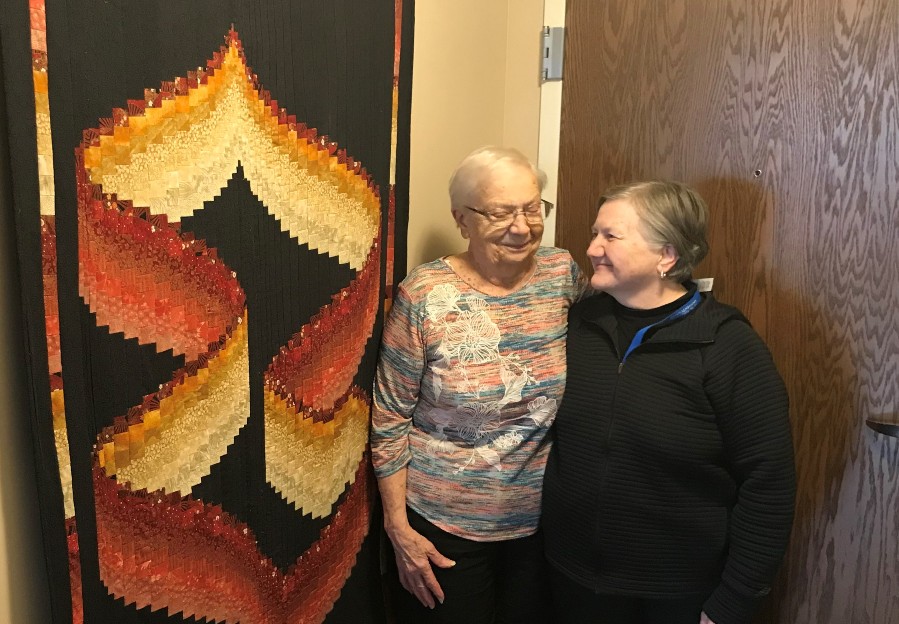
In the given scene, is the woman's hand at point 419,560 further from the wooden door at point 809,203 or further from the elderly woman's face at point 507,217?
the wooden door at point 809,203

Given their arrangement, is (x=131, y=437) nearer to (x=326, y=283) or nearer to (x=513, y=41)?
(x=326, y=283)

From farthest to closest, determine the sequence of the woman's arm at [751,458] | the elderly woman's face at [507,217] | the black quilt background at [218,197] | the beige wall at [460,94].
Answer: the beige wall at [460,94], the elderly woman's face at [507,217], the woman's arm at [751,458], the black quilt background at [218,197]

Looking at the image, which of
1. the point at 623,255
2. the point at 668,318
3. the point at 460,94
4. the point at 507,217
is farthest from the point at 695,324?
the point at 460,94

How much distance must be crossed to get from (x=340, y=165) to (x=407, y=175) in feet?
0.76

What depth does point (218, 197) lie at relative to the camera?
1.04 metres

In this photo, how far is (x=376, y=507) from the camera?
1.50m

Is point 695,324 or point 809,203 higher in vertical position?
point 809,203

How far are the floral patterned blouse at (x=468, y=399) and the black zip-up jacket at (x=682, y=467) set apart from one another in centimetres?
7

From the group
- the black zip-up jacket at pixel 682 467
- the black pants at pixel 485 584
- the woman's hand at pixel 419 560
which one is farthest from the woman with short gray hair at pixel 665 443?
the woman's hand at pixel 419 560

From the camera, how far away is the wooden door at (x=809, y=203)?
1405mm

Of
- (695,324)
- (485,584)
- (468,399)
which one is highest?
(695,324)

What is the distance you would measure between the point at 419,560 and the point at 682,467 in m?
0.53

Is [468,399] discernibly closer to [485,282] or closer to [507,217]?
[485,282]

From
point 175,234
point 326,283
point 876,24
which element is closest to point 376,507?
point 326,283
